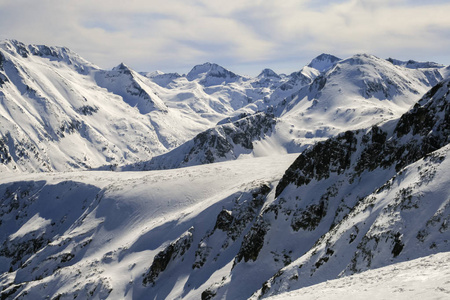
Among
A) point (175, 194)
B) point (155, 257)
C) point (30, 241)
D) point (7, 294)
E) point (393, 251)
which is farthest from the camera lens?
point (30, 241)

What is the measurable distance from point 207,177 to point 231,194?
51.6ft

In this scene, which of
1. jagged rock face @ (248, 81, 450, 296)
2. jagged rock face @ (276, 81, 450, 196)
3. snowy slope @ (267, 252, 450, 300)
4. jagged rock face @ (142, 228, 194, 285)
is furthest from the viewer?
jagged rock face @ (142, 228, 194, 285)

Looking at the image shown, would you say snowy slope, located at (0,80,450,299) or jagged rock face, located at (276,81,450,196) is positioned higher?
jagged rock face, located at (276,81,450,196)

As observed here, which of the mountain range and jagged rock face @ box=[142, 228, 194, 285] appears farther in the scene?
jagged rock face @ box=[142, 228, 194, 285]

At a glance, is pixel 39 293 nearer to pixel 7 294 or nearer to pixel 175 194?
pixel 7 294

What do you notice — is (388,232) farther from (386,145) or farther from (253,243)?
(386,145)

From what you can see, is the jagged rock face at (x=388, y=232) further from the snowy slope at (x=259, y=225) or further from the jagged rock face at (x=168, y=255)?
the jagged rock face at (x=168, y=255)

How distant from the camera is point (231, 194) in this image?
5503 centimetres

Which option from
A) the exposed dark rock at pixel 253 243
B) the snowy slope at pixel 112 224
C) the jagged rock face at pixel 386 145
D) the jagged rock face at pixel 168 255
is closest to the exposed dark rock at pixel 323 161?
the jagged rock face at pixel 386 145

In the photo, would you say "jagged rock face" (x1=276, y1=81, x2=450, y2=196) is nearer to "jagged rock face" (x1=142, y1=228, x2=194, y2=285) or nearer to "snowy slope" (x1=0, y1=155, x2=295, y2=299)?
"snowy slope" (x1=0, y1=155, x2=295, y2=299)

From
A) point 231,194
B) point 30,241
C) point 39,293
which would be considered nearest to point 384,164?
point 231,194

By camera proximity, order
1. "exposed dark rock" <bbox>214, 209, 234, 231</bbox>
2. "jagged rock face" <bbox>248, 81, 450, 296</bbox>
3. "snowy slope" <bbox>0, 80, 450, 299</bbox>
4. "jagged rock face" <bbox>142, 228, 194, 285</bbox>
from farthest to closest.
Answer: "exposed dark rock" <bbox>214, 209, 234, 231</bbox> < "jagged rock face" <bbox>142, 228, 194, 285</bbox> < "snowy slope" <bbox>0, 80, 450, 299</bbox> < "jagged rock face" <bbox>248, 81, 450, 296</bbox>

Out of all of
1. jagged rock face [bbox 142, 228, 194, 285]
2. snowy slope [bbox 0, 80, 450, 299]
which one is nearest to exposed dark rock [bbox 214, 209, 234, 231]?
snowy slope [bbox 0, 80, 450, 299]

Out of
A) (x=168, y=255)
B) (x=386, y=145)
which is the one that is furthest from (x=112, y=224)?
(x=386, y=145)
